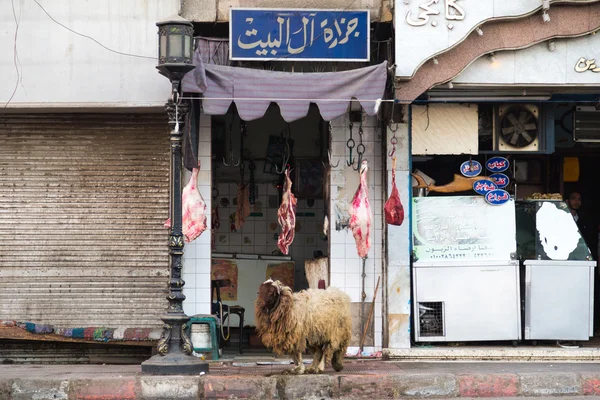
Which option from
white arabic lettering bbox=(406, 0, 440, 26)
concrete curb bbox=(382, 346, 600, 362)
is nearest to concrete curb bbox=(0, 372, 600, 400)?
concrete curb bbox=(382, 346, 600, 362)

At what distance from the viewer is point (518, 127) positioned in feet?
45.4

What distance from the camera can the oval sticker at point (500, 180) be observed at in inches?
557

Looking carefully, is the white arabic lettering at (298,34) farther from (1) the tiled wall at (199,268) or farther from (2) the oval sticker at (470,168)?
(2) the oval sticker at (470,168)

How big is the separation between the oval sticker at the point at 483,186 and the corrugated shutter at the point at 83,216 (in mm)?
4066

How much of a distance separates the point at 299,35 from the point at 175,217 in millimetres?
2921

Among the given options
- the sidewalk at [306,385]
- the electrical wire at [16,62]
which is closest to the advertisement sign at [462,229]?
the sidewalk at [306,385]

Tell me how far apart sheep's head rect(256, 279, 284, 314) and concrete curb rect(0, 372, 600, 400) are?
0.76 meters

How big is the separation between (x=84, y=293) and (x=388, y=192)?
4.15m

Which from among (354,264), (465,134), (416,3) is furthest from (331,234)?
(416,3)

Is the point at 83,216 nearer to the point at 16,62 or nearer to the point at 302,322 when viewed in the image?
the point at 16,62

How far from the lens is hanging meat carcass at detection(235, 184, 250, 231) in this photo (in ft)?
50.8

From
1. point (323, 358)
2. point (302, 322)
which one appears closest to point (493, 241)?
point (323, 358)

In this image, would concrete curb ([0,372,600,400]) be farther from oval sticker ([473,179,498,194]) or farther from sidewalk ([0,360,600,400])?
oval sticker ([473,179,498,194])

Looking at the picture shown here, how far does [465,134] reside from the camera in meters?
13.7
